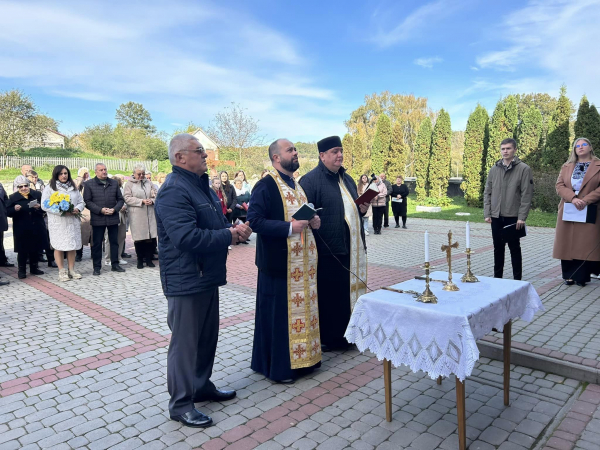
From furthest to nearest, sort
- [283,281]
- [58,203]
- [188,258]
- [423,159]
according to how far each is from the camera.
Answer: [423,159], [58,203], [283,281], [188,258]

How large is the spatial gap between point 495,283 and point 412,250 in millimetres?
7710

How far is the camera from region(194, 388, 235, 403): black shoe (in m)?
3.59

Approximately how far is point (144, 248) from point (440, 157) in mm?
20829

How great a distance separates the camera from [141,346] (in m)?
4.91

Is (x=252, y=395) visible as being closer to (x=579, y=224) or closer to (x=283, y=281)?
(x=283, y=281)

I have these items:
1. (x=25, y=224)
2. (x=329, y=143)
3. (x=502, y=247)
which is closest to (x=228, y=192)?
(x=25, y=224)

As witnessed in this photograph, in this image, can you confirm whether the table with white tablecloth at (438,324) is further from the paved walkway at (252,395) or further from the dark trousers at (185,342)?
the dark trousers at (185,342)

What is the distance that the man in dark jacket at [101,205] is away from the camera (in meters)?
8.45

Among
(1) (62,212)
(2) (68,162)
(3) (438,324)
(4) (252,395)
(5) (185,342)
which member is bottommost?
(4) (252,395)

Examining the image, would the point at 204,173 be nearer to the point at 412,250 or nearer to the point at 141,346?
the point at 141,346

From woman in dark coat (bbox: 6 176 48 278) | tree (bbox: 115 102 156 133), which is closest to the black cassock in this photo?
woman in dark coat (bbox: 6 176 48 278)

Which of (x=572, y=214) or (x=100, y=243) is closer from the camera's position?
(x=572, y=214)

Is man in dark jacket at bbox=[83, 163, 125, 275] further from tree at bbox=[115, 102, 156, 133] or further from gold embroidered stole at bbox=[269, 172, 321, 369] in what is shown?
tree at bbox=[115, 102, 156, 133]

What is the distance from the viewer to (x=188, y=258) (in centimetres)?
312
